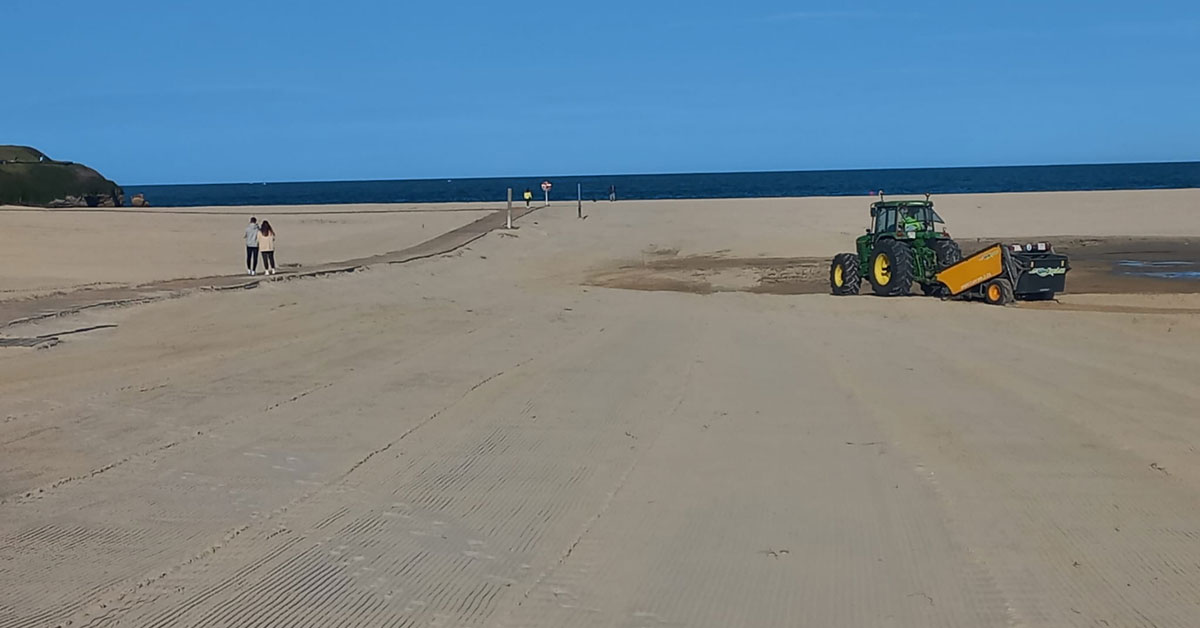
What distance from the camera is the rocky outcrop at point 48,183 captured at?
52812 millimetres

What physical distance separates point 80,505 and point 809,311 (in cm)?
1351

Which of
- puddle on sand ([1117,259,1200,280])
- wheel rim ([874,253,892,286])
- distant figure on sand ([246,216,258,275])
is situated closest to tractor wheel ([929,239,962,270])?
wheel rim ([874,253,892,286])

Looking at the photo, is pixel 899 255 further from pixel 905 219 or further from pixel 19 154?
pixel 19 154

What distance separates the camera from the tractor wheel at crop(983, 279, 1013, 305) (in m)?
18.9

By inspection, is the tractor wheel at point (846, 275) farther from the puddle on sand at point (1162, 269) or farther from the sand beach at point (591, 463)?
the puddle on sand at point (1162, 269)

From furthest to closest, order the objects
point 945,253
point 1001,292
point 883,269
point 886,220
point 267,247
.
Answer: point 267,247 → point 886,220 → point 883,269 → point 945,253 → point 1001,292

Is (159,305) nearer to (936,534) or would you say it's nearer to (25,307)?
(25,307)

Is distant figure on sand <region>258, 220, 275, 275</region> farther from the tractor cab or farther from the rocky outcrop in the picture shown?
the rocky outcrop

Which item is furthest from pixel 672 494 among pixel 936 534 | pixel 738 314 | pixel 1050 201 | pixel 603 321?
pixel 1050 201

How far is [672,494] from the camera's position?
7246 mm

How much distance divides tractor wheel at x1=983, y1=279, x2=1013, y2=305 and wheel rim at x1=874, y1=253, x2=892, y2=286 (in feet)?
6.27

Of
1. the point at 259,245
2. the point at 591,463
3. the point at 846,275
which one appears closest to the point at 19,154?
the point at 259,245

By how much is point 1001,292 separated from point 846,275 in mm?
2970

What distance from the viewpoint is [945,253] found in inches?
802
